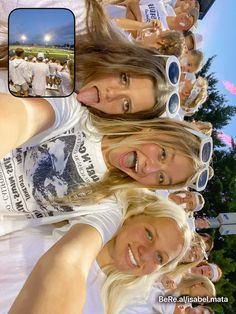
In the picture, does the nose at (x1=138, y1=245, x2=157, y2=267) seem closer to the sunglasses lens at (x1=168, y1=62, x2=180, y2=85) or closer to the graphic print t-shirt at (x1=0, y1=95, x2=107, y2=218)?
the graphic print t-shirt at (x1=0, y1=95, x2=107, y2=218)

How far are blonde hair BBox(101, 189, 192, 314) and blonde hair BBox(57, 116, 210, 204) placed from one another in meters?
0.04

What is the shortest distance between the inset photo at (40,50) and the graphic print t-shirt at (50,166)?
0.07m

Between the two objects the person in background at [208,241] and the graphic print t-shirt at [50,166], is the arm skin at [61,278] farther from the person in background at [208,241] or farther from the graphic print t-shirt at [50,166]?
the person in background at [208,241]

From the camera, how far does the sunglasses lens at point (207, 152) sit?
77cm

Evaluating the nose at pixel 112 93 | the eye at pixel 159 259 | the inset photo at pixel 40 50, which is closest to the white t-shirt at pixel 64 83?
the inset photo at pixel 40 50

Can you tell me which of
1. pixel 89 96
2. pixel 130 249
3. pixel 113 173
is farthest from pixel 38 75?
pixel 130 249

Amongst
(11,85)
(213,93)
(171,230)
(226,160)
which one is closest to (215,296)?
(171,230)

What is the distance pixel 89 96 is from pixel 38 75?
0.14 meters

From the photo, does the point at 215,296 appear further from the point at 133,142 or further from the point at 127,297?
Answer: the point at 133,142

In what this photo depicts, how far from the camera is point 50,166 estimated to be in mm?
649

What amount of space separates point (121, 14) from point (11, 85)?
0.31 meters

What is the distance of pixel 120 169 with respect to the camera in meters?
0.73

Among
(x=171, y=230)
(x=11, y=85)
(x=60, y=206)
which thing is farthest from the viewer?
(x=171, y=230)

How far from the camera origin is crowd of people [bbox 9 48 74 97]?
528 mm
